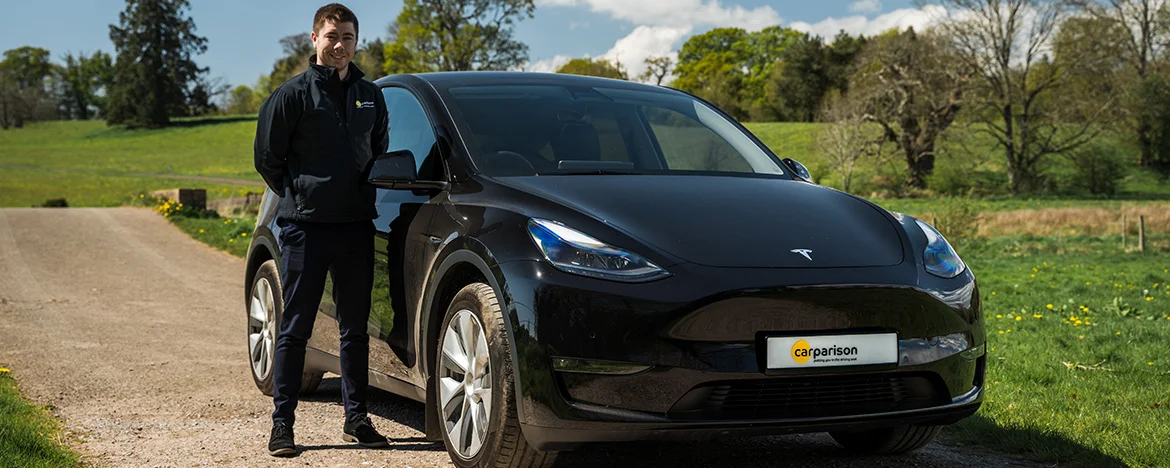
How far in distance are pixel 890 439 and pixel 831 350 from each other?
4.06 ft

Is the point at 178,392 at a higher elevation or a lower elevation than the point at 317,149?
lower

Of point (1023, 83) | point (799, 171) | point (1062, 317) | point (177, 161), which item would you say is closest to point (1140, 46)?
point (1023, 83)

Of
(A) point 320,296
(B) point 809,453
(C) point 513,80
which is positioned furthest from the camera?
(C) point 513,80

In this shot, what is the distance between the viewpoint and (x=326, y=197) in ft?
15.4

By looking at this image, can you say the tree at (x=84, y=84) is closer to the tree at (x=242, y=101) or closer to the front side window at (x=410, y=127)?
the tree at (x=242, y=101)

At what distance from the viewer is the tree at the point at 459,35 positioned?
52.3 metres

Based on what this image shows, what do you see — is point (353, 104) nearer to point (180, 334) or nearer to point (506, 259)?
point (506, 259)

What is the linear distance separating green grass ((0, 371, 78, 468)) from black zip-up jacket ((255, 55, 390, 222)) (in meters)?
1.29

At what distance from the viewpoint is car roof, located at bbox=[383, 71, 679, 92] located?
17.0ft

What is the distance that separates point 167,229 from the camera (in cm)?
1916

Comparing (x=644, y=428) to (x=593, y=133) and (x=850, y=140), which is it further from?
(x=850, y=140)

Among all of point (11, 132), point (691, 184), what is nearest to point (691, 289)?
point (691, 184)

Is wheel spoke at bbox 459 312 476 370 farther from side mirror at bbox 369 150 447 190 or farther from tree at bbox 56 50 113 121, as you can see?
tree at bbox 56 50 113 121

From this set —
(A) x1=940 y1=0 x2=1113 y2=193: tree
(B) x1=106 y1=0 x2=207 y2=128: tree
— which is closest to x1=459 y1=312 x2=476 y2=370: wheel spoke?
(A) x1=940 y1=0 x2=1113 y2=193: tree
